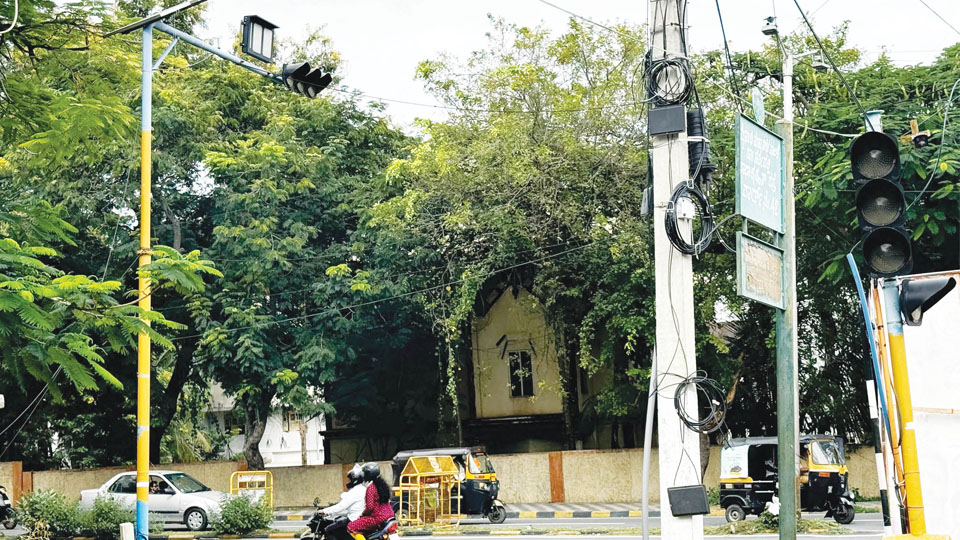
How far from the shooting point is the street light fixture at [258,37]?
12469 mm

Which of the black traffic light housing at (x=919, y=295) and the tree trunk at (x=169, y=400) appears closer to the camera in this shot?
the black traffic light housing at (x=919, y=295)

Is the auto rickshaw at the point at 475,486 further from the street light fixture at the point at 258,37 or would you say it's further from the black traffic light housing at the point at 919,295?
the black traffic light housing at the point at 919,295

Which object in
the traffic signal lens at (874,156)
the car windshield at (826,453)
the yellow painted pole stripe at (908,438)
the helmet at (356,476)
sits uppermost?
the traffic signal lens at (874,156)

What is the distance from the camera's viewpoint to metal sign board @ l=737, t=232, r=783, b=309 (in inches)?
366

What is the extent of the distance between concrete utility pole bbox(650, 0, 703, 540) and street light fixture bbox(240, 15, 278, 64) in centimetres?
515

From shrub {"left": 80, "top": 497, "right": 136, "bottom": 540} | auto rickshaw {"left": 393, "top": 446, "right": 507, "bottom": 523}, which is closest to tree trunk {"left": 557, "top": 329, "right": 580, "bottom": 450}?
auto rickshaw {"left": 393, "top": 446, "right": 507, "bottom": 523}

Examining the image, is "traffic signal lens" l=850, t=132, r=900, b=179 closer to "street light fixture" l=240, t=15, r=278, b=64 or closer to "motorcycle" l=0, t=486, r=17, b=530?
"street light fixture" l=240, t=15, r=278, b=64

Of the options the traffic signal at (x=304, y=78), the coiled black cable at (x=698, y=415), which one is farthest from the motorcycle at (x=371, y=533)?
the traffic signal at (x=304, y=78)

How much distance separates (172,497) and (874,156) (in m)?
20.9

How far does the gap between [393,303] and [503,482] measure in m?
6.24

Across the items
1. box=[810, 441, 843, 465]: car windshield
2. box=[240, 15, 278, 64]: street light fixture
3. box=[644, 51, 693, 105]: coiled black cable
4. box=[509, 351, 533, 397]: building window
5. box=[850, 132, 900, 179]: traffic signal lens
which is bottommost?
box=[810, 441, 843, 465]: car windshield

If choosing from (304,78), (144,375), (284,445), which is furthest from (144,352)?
(284,445)

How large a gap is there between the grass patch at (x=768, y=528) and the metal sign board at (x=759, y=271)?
1025 cm

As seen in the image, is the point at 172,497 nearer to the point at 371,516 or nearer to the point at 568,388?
the point at 568,388
